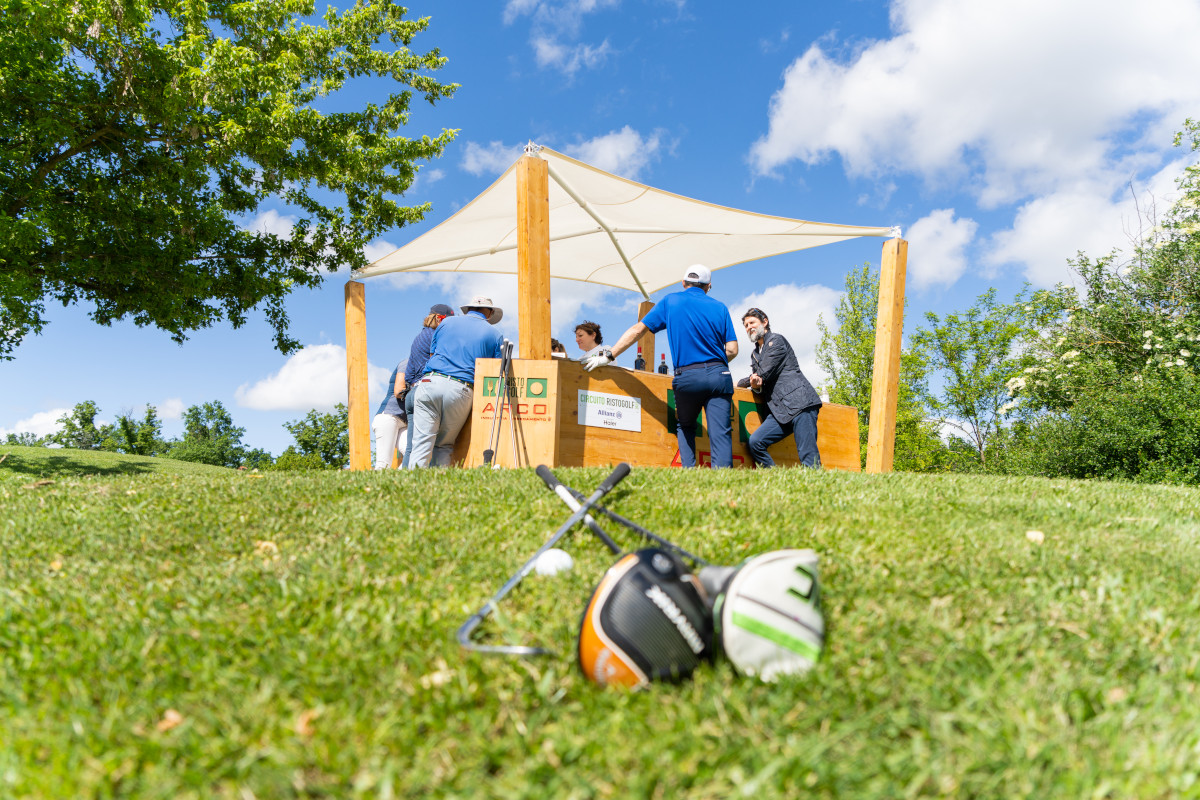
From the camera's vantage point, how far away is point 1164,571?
10.8 ft

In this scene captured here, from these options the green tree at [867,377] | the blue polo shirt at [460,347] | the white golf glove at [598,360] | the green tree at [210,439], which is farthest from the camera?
the green tree at [210,439]

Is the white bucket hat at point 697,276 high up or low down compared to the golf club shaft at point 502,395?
up

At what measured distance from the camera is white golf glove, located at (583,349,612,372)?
723 centimetres

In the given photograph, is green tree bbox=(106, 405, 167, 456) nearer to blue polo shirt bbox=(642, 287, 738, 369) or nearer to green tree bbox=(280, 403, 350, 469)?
green tree bbox=(280, 403, 350, 469)

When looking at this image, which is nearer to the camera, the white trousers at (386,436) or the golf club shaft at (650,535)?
the golf club shaft at (650,535)

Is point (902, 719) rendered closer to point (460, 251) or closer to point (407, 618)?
point (407, 618)

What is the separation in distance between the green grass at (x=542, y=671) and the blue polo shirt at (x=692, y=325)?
3.04m

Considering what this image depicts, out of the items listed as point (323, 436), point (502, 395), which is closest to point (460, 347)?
point (502, 395)

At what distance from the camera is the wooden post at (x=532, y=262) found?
7305 mm

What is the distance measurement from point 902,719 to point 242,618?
2.61 metres

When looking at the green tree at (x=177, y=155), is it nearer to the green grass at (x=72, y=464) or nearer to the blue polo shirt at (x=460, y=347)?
the green grass at (x=72, y=464)

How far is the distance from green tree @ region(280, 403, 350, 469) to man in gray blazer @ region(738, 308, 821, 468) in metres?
48.3

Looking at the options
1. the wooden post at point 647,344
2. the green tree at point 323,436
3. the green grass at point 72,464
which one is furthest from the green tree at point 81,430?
the wooden post at point 647,344

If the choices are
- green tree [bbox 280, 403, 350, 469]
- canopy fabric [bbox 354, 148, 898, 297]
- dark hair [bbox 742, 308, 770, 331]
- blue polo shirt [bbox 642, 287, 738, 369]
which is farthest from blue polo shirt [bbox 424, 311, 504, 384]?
green tree [bbox 280, 403, 350, 469]
